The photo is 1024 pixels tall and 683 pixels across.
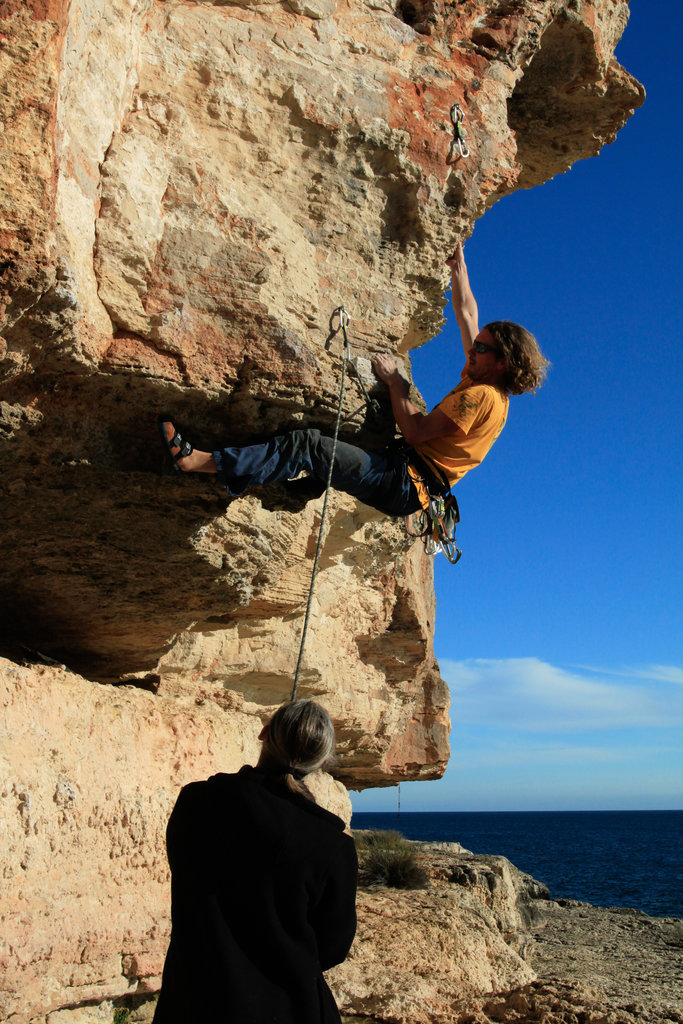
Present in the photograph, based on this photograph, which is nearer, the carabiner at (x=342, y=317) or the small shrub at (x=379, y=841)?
the carabiner at (x=342, y=317)

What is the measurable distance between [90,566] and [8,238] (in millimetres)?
2400

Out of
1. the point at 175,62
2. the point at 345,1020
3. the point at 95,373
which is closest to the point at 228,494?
the point at 95,373

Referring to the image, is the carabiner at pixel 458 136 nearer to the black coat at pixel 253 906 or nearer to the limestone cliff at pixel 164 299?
the limestone cliff at pixel 164 299

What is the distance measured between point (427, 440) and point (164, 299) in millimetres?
1526

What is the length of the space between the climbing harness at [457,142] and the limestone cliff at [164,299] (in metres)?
0.04

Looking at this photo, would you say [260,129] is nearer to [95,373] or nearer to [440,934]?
[95,373]

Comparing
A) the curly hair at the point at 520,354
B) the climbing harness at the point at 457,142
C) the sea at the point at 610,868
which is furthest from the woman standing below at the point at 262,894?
the sea at the point at 610,868

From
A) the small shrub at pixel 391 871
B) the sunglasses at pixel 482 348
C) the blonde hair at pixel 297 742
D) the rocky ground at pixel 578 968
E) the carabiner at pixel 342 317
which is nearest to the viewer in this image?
the blonde hair at pixel 297 742

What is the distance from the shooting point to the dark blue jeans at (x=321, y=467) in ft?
13.3

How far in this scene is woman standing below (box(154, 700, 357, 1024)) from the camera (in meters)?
2.28

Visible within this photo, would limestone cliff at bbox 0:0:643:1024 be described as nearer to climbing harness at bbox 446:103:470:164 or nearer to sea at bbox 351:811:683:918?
climbing harness at bbox 446:103:470:164

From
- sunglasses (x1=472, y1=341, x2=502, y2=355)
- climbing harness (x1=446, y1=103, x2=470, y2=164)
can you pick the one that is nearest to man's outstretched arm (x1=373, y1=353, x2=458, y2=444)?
sunglasses (x1=472, y1=341, x2=502, y2=355)

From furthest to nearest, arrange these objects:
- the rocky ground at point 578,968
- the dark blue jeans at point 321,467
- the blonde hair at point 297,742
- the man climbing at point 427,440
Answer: the rocky ground at point 578,968, the man climbing at point 427,440, the dark blue jeans at point 321,467, the blonde hair at point 297,742

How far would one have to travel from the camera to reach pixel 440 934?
643 cm
